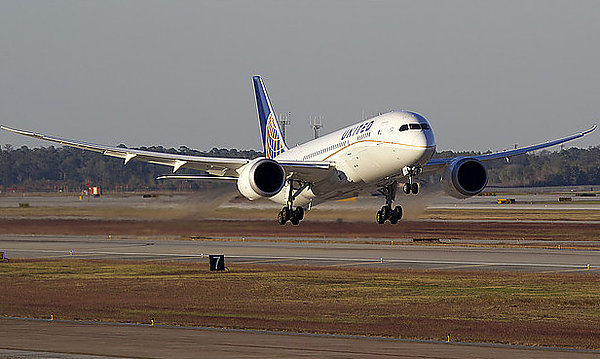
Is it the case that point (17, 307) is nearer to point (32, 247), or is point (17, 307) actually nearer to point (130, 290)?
point (130, 290)

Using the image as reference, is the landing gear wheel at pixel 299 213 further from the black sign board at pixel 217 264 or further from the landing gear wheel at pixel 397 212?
the black sign board at pixel 217 264

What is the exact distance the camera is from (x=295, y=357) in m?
25.5

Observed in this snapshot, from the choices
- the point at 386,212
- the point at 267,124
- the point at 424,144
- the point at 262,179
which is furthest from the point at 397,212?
the point at 267,124

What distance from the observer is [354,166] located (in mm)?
54625

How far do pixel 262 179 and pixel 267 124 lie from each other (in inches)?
848

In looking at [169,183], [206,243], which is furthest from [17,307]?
[169,183]

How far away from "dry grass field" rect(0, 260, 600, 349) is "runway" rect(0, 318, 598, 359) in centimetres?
264

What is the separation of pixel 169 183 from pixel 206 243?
51.8 metres

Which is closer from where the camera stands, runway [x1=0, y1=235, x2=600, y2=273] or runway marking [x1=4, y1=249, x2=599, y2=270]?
runway marking [x1=4, y1=249, x2=599, y2=270]

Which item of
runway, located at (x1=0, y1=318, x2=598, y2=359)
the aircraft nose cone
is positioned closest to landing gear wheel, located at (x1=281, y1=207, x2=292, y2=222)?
the aircraft nose cone

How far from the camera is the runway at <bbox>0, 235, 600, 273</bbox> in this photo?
5953cm

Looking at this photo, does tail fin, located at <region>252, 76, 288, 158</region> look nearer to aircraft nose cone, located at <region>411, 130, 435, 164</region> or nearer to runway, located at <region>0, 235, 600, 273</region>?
runway, located at <region>0, 235, 600, 273</region>

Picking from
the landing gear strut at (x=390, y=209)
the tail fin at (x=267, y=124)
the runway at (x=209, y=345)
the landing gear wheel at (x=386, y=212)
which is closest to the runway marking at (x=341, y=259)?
the landing gear strut at (x=390, y=209)

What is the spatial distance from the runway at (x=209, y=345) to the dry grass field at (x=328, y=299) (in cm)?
264
